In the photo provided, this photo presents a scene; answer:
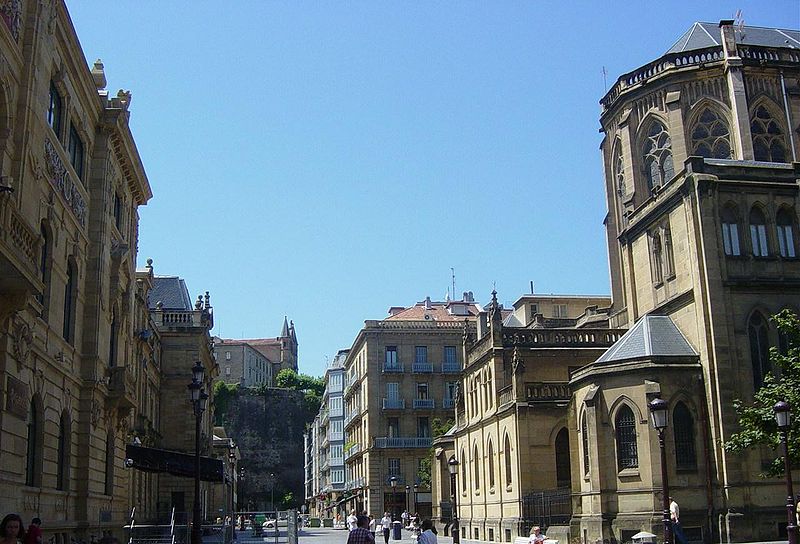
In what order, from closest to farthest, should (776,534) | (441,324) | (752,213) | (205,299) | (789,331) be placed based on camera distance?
(789,331), (776,534), (752,213), (205,299), (441,324)

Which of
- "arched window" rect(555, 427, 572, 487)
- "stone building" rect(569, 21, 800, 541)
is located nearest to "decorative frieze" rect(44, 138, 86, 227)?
"stone building" rect(569, 21, 800, 541)

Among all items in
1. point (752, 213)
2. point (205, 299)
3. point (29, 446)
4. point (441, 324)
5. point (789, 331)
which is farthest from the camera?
point (441, 324)

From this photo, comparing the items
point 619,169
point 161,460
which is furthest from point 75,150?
point 619,169

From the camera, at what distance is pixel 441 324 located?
79.6 metres

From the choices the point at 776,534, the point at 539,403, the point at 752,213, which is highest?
the point at 752,213

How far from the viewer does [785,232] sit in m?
32.3

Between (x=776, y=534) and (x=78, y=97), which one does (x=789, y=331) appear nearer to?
(x=776, y=534)

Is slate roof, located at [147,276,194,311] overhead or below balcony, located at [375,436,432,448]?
overhead

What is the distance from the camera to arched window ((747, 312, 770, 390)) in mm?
30688

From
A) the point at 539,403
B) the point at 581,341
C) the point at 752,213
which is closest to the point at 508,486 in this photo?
the point at 539,403

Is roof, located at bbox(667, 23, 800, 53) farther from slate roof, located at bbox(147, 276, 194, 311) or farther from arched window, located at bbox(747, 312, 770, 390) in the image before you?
slate roof, located at bbox(147, 276, 194, 311)

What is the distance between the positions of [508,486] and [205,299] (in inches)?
1135

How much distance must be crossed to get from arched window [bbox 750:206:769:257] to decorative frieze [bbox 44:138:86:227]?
2264cm

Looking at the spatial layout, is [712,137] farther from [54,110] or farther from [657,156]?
[54,110]
